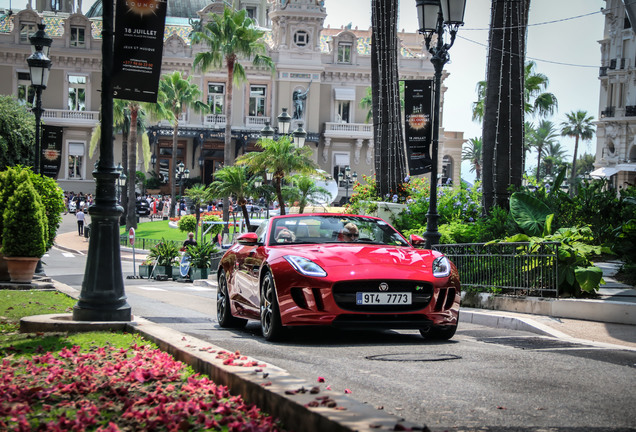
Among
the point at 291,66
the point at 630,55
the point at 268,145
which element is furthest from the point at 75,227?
the point at 630,55

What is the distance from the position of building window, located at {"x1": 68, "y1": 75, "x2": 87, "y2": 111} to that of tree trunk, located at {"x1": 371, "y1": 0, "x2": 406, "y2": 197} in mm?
58202

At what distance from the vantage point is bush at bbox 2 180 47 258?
16594 mm

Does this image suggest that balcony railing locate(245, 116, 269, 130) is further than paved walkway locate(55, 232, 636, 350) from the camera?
Yes

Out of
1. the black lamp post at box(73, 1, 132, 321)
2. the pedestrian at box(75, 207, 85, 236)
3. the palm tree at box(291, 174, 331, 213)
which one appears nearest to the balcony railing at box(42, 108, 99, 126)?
the pedestrian at box(75, 207, 85, 236)

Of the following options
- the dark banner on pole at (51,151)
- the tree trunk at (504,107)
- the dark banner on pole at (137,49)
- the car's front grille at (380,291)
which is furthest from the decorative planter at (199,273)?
the car's front grille at (380,291)

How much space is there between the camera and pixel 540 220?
14094 mm

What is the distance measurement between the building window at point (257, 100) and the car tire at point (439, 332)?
70.5 metres

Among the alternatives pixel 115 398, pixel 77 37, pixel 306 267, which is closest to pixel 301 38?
pixel 77 37

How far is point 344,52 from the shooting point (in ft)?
261

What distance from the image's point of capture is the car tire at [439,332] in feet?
29.3

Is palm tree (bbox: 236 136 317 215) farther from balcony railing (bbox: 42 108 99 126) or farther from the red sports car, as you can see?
balcony railing (bbox: 42 108 99 126)

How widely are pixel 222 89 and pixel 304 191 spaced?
4894cm

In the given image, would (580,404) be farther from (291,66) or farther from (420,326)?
(291,66)

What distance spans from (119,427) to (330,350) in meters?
3.56
